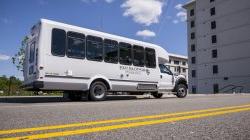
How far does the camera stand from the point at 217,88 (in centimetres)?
4766

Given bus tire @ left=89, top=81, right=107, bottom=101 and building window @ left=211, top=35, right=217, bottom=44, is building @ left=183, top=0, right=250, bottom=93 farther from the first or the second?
bus tire @ left=89, top=81, right=107, bottom=101

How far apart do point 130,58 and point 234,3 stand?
3899 cm

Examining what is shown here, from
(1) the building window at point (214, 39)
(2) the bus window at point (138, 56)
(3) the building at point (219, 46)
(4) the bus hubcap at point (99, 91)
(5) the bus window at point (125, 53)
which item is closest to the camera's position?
(4) the bus hubcap at point (99, 91)

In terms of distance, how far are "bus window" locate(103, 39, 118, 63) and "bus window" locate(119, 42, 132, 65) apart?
0.27 metres

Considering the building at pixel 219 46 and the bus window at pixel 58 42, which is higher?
the building at pixel 219 46

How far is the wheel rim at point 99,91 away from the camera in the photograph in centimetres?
1186

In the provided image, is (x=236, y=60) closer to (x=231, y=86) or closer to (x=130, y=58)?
(x=231, y=86)

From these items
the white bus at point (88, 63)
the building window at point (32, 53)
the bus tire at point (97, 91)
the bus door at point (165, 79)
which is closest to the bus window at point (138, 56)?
the white bus at point (88, 63)

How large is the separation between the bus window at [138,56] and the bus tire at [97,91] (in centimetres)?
228

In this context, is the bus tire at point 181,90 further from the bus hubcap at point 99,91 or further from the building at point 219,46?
the building at point 219,46

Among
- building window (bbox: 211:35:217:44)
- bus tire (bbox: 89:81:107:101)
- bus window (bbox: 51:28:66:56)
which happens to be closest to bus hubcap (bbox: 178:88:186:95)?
bus tire (bbox: 89:81:107:101)

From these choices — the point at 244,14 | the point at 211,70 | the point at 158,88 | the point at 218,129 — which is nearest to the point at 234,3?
the point at 244,14

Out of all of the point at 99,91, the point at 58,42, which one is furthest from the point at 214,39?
the point at 58,42

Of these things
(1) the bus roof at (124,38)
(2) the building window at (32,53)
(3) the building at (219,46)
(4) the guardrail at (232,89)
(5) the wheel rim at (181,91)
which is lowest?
(5) the wheel rim at (181,91)
